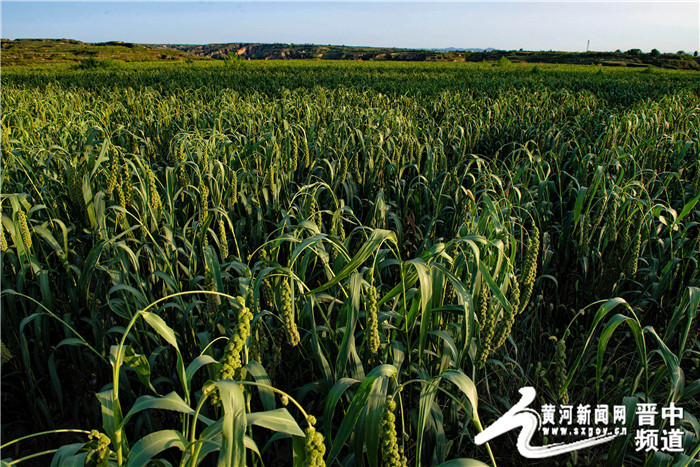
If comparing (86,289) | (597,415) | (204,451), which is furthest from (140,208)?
(597,415)

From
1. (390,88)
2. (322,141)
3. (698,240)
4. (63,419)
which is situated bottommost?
(63,419)

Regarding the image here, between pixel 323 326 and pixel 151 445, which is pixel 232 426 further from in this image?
pixel 323 326

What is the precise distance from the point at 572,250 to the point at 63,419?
3.34 m

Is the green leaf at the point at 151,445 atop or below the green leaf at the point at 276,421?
below

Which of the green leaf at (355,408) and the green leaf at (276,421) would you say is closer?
the green leaf at (276,421)

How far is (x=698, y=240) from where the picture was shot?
2283mm

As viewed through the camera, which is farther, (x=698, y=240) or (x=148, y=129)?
(x=148, y=129)

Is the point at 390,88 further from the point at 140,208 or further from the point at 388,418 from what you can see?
the point at 388,418

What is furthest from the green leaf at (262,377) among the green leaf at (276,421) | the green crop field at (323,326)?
the green leaf at (276,421)

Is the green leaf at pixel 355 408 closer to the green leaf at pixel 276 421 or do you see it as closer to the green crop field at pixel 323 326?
the green crop field at pixel 323 326

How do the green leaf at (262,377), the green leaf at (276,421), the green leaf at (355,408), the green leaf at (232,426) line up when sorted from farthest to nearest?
the green leaf at (262,377)
the green leaf at (355,408)
the green leaf at (276,421)
the green leaf at (232,426)

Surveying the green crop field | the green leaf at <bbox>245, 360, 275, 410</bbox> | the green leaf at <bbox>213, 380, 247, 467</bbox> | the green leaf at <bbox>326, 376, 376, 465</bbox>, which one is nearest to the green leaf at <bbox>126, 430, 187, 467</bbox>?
the green crop field

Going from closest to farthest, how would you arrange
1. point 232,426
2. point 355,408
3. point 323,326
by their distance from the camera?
point 232,426 → point 355,408 → point 323,326

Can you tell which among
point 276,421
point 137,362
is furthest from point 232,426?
point 137,362
